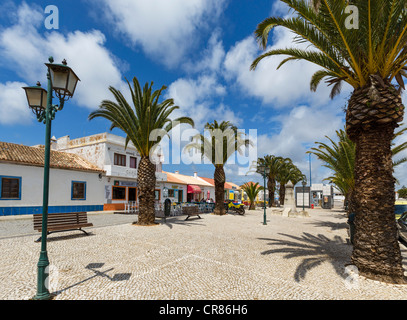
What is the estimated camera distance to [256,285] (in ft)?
13.6

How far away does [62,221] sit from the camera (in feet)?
25.8

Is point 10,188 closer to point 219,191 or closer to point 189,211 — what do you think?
point 189,211

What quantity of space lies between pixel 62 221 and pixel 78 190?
1139 centimetres

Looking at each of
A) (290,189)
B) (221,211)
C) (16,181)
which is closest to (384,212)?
(221,211)

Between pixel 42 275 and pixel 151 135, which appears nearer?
pixel 42 275

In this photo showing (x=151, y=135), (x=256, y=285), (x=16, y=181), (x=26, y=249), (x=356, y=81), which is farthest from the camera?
(x=16, y=181)

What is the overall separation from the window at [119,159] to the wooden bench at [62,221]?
13.7 meters

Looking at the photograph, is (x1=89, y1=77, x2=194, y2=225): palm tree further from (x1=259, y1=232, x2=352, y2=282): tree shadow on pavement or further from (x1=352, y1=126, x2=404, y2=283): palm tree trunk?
(x1=352, y1=126, x2=404, y2=283): palm tree trunk

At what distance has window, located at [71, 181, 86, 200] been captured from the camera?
57.4ft

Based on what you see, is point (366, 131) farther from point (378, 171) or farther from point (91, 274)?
point (91, 274)

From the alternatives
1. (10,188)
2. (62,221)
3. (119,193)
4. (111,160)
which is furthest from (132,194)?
(62,221)

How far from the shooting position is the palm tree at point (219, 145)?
720 inches
